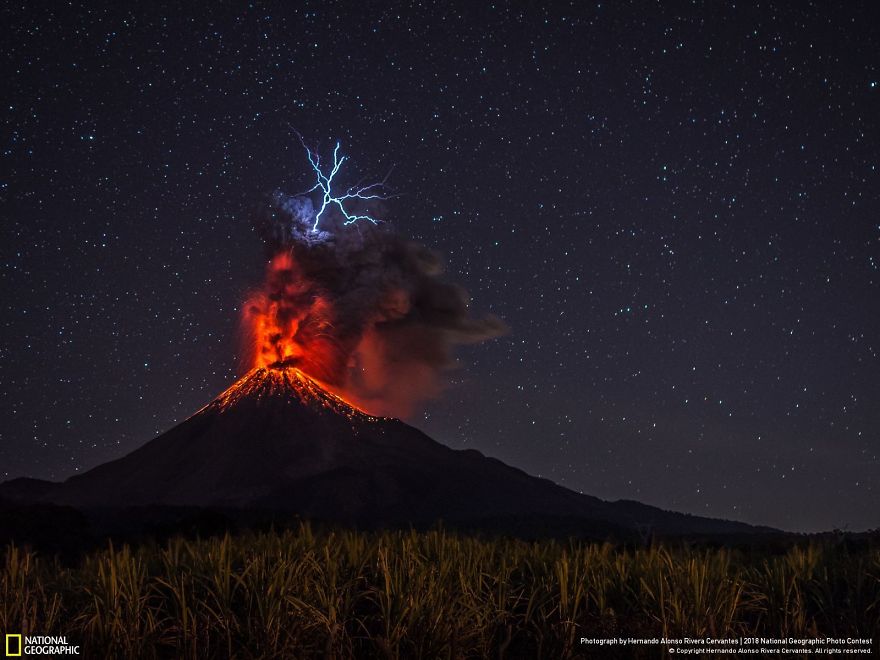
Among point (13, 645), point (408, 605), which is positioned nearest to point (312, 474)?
point (13, 645)

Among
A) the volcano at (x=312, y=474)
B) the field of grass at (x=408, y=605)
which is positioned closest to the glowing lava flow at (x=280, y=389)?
the volcano at (x=312, y=474)

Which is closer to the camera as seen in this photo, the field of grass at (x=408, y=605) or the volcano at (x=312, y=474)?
the field of grass at (x=408, y=605)

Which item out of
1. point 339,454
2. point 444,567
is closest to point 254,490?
Answer: point 339,454

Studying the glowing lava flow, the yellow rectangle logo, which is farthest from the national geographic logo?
the glowing lava flow

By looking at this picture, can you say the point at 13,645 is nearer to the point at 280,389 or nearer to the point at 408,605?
the point at 408,605

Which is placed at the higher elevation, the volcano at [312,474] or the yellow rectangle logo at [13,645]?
the volcano at [312,474]

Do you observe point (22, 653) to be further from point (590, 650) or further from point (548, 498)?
point (548, 498)

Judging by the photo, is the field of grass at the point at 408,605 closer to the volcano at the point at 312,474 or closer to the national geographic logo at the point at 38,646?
the national geographic logo at the point at 38,646
